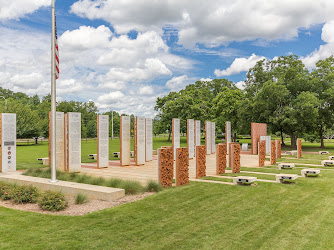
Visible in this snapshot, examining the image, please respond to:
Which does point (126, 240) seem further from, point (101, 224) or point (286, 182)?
point (286, 182)

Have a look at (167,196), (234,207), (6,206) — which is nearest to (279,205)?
(234,207)

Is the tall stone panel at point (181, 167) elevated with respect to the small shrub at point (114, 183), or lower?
elevated

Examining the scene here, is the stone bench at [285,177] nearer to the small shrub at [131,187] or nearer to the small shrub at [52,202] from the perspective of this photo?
the small shrub at [131,187]

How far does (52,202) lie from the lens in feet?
Result: 25.5

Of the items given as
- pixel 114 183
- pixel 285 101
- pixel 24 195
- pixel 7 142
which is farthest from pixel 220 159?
pixel 285 101

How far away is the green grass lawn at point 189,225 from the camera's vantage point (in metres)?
5.53

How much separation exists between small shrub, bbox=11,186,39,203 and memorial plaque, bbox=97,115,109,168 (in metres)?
7.26

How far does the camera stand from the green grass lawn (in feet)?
18.1

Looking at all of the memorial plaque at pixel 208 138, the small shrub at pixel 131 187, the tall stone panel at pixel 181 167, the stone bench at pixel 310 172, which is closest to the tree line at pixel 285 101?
the memorial plaque at pixel 208 138

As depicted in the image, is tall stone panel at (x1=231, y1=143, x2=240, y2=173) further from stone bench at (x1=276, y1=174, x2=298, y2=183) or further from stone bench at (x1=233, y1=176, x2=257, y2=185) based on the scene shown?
stone bench at (x1=233, y1=176, x2=257, y2=185)

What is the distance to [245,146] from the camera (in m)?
30.7

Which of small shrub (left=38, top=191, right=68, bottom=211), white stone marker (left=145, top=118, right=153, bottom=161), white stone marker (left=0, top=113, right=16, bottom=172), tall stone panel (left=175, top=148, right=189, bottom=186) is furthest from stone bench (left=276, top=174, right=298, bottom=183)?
white stone marker (left=0, top=113, right=16, bottom=172)

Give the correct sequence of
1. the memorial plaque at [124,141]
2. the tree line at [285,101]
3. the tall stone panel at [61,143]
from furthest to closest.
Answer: the tree line at [285,101]
the memorial plaque at [124,141]
the tall stone panel at [61,143]

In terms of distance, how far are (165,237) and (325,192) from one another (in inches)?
273
